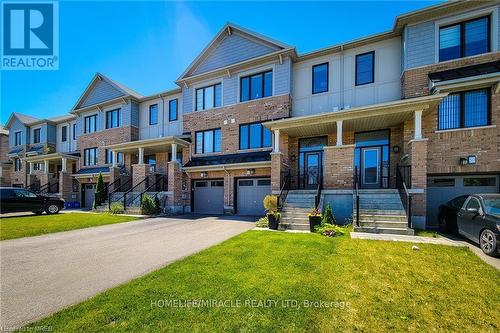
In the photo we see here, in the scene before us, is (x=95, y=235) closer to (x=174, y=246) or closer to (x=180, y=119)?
(x=174, y=246)

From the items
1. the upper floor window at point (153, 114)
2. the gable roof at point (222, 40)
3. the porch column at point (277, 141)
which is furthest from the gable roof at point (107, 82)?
the porch column at point (277, 141)

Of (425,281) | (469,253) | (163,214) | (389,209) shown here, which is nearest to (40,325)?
(425,281)

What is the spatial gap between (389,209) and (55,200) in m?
19.1

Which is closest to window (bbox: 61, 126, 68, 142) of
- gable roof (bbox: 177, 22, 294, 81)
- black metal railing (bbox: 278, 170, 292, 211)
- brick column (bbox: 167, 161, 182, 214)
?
gable roof (bbox: 177, 22, 294, 81)

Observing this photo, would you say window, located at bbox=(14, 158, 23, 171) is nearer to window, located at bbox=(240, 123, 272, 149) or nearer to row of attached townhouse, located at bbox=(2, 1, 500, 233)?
row of attached townhouse, located at bbox=(2, 1, 500, 233)

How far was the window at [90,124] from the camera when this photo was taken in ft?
71.5

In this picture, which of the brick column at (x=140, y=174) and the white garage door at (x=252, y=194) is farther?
the brick column at (x=140, y=174)

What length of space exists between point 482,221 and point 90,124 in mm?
27324

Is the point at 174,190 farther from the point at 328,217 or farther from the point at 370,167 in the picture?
the point at 370,167

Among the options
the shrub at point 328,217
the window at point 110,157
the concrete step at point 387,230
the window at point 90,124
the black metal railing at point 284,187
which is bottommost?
the concrete step at point 387,230

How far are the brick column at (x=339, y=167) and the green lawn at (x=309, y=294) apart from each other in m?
4.47

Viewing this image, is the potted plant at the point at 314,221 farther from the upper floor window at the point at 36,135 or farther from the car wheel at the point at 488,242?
the upper floor window at the point at 36,135

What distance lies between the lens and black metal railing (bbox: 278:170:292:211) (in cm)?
1056

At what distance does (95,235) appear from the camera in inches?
342
